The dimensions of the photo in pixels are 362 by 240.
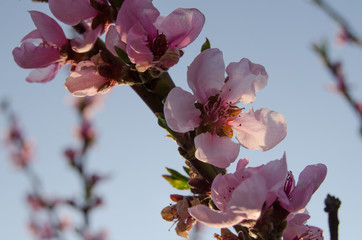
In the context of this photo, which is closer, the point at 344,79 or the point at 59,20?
the point at 59,20

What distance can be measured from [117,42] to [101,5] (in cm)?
14

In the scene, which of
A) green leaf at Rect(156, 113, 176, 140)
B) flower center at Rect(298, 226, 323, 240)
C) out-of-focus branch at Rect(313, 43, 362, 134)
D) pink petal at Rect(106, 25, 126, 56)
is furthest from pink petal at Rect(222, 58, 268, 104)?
out-of-focus branch at Rect(313, 43, 362, 134)

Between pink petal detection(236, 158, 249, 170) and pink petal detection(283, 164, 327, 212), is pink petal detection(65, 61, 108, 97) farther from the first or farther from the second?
pink petal detection(283, 164, 327, 212)

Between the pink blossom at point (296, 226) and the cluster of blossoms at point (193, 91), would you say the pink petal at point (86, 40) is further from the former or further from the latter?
the pink blossom at point (296, 226)

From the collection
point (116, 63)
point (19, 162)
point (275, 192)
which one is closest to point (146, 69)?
point (116, 63)

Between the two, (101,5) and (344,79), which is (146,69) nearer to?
(101,5)

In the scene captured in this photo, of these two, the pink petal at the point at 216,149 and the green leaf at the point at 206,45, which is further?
the green leaf at the point at 206,45

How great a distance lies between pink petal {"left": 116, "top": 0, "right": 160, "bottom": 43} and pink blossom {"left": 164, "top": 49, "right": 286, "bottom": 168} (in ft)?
0.64

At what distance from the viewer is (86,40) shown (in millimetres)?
1215

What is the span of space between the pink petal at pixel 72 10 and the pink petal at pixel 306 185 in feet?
2.71

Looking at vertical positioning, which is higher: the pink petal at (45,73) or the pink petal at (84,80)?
the pink petal at (84,80)

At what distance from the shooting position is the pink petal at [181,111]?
1044mm

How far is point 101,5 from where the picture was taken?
3.89 ft

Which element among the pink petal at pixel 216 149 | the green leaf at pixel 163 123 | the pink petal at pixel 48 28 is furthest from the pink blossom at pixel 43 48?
the pink petal at pixel 216 149
